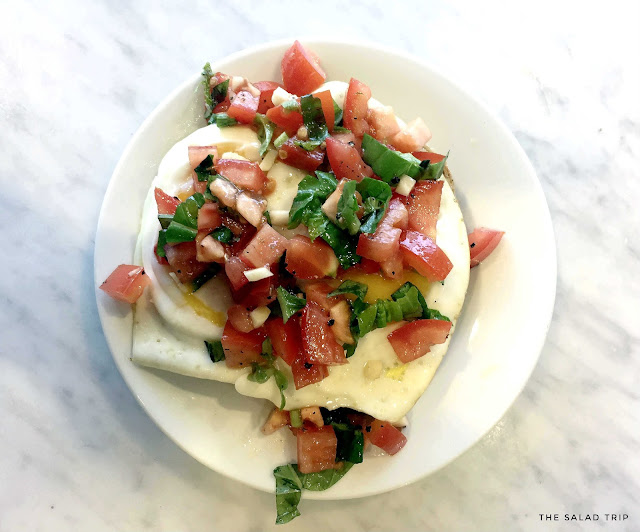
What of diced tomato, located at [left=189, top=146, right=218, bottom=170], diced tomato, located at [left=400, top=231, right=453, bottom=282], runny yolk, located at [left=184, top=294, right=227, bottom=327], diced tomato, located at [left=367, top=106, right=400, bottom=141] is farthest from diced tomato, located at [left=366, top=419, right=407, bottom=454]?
diced tomato, located at [left=189, top=146, right=218, bottom=170]

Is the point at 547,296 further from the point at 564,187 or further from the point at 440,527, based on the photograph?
the point at 440,527

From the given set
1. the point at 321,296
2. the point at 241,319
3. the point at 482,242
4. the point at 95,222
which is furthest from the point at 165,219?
the point at 482,242

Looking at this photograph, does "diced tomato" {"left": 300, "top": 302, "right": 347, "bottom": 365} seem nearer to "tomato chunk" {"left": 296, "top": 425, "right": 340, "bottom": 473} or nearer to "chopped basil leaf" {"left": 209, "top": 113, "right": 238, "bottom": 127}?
"tomato chunk" {"left": 296, "top": 425, "right": 340, "bottom": 473}

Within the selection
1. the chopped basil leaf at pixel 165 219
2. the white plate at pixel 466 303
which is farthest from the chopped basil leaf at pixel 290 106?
the chopped basil leaf at pixel 165 219

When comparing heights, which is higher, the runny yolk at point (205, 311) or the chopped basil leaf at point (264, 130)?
the chopped basil leaf at point (264, 130)

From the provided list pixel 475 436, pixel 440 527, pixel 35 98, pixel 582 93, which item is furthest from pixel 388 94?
pixel 440 527

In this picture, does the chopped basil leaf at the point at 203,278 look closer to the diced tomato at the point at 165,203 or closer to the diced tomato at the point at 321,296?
the diced tomato at the point at 165,203
